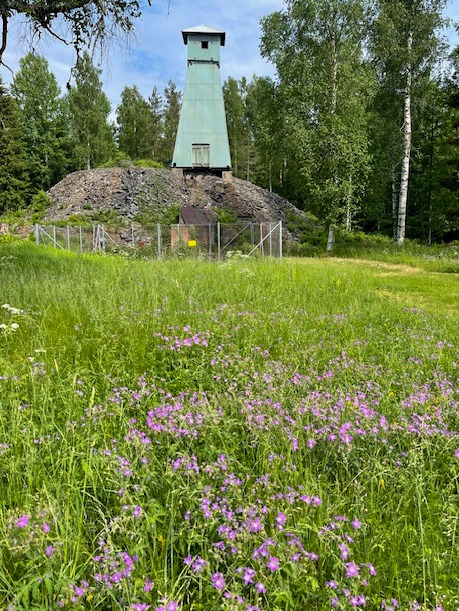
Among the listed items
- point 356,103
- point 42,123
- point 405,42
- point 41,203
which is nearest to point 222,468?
point 356,103

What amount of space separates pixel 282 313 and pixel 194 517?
3.46m

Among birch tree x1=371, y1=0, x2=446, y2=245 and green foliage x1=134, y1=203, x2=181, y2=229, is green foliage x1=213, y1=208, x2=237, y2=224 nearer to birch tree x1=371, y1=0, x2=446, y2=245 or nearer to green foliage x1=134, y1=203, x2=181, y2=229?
green foliage x1=134, y1=203, x2=181, y2=229

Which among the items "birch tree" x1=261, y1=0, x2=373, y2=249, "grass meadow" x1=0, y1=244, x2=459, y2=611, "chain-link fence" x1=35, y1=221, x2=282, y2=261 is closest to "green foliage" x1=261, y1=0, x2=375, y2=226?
"birch tree" x1=261, y1=0, x2=373, y2=249

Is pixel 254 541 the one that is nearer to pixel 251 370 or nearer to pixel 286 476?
pixel 286 476

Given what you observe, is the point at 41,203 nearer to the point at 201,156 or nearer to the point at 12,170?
the point at 201,156

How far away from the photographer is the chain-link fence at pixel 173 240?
56.3 feet

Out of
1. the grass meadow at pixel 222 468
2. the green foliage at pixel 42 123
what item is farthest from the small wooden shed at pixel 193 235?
the green foliage at pixel 42 123

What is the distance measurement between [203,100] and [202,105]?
304 mm

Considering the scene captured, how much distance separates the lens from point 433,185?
2850 cm

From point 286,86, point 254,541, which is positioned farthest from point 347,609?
point 286,86

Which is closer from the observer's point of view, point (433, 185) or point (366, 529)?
point (366, 529)

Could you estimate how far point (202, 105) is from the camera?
1008 inches

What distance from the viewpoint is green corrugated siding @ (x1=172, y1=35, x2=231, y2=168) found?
25.5m

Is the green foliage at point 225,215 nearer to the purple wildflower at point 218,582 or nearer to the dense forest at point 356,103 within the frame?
the dense forest at point 356,103
